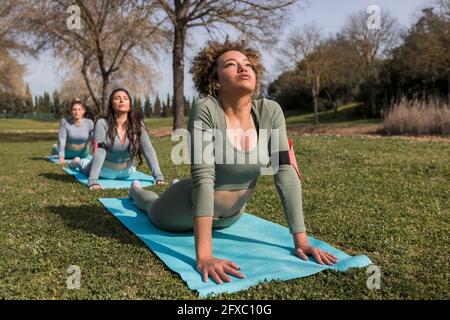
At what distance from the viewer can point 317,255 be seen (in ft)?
10.2

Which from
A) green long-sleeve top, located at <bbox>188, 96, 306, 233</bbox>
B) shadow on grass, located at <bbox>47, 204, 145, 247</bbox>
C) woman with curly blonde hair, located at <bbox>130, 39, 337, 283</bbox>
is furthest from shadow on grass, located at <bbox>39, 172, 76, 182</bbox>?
green long-sleeve top, located at <bbox>188, 96, 306, 233</bbox>

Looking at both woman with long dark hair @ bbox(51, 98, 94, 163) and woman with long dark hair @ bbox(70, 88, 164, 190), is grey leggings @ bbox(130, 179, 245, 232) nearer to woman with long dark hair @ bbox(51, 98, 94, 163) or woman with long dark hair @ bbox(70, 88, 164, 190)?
woman with long dark hair @ bbox(70, 88, 164, 190)

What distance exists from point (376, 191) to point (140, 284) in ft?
13.4

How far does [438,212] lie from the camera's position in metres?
4.63

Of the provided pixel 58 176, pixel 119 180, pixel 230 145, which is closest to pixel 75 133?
pixel 58 176

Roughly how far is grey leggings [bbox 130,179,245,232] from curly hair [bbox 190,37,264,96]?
826mm

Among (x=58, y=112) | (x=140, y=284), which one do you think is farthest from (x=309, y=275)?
(x=58, y=112)

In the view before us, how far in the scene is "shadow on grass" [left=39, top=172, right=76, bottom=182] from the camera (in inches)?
299

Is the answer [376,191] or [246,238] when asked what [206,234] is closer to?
[246,238]

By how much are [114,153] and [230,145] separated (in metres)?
4.27

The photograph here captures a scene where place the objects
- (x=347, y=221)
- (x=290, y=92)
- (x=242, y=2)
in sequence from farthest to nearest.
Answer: (x=290, y=92), (x=242, y=2), (x=347, y=221)

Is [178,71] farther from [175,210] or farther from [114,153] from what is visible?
[175,210]
